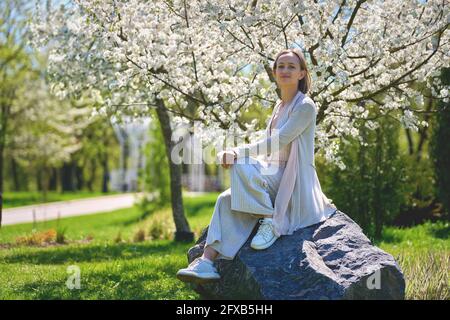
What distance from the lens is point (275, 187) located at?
5.22 metres

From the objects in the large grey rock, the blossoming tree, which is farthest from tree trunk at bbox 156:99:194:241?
the large grey rock

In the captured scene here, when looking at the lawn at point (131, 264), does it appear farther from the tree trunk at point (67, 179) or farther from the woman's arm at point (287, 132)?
the tree trunk at point (67, 179)

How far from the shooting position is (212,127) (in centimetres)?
762

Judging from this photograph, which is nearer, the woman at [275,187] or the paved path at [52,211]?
the woman at [275,187]

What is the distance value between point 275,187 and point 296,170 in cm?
25

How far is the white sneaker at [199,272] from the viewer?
15.5 feet

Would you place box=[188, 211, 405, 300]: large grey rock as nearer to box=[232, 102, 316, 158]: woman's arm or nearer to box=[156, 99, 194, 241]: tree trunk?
box=[232, 102, 316, 158]: woman's arm

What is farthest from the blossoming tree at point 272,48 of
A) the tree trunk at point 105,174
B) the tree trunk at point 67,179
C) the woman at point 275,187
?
the tree trunk at point 67,179


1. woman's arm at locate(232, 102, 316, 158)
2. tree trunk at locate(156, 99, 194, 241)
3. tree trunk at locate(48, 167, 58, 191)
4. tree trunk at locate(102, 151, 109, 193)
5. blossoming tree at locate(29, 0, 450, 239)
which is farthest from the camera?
tree trunk at locate(48, 167, 58, 191)

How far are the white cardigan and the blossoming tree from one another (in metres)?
1.36

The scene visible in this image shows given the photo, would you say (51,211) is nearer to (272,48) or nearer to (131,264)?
A: (131,264)

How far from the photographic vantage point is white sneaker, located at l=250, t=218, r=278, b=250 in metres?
4.87

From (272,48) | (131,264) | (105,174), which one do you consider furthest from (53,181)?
(272,48)

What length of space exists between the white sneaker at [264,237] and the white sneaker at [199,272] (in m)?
0.39
